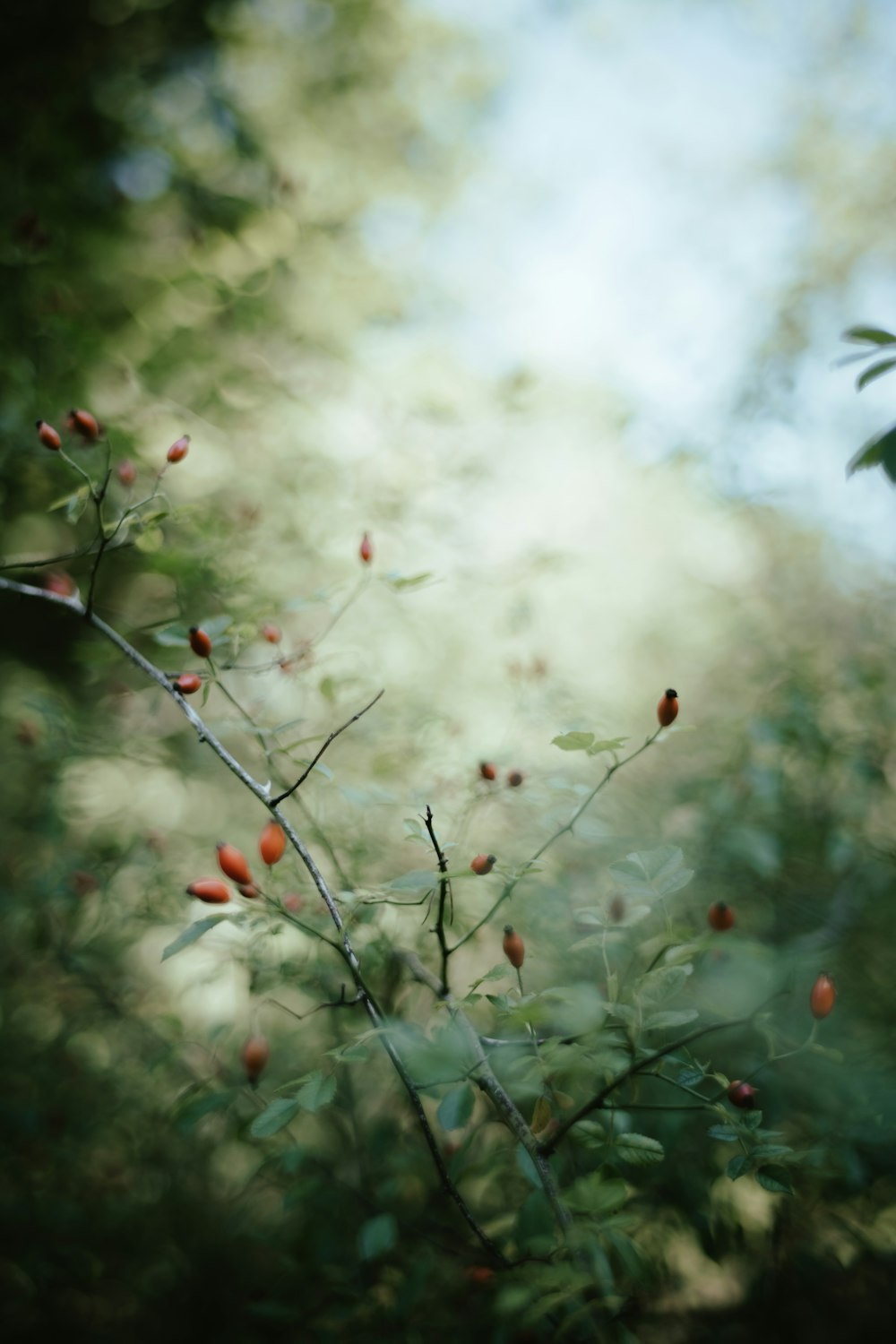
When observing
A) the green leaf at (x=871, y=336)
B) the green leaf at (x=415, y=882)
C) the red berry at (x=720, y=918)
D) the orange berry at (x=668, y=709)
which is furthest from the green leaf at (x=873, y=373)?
the green leaf at (x=415, y=882)

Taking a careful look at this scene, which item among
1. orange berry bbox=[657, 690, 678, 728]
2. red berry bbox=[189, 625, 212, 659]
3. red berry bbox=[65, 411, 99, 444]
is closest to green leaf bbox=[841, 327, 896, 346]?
orange berry bbox=[657, 690, 678, 728]

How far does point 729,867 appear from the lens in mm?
1390

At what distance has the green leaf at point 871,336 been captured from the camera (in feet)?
2.20

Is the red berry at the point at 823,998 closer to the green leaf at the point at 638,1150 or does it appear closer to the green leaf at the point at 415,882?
the green leaf at the point at 638,1150

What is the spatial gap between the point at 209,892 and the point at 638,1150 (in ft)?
1.54

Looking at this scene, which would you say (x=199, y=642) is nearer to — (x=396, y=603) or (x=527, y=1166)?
(x=527, y=1166)

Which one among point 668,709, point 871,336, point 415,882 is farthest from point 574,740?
point 871,336

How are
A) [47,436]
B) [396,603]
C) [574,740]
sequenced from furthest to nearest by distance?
1. [396,603]
2. [47,436]
3. [574,740]

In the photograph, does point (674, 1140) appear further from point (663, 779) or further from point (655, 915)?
point (663, 779)

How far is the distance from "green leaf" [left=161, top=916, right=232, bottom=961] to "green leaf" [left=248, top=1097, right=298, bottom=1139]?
18cm

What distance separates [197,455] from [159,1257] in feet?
6.86

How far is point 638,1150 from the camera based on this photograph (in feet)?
2.06

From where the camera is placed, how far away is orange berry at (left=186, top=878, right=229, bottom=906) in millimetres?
574

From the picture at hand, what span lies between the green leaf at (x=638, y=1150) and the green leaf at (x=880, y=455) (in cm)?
69
